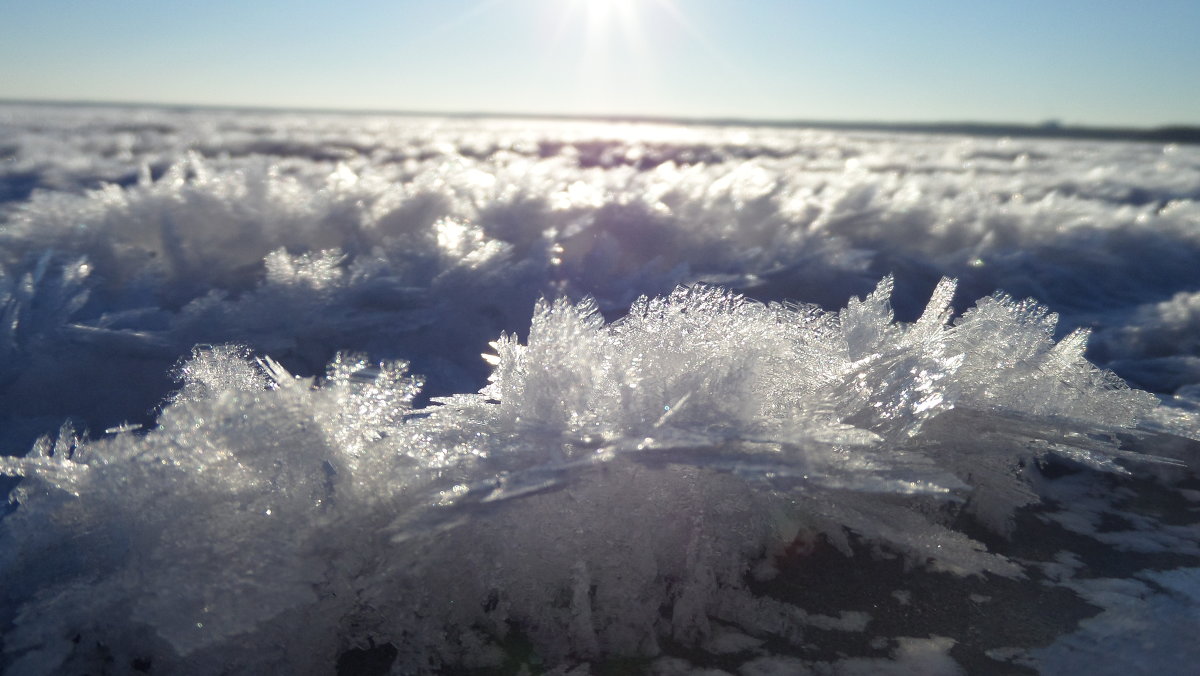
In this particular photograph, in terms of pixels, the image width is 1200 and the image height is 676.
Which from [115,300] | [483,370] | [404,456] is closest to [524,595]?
[404,456]

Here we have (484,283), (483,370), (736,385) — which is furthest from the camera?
(484,283)

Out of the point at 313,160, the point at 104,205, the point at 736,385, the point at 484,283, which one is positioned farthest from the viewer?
the point at 313,160

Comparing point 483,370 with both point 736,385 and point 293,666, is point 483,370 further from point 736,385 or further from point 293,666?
point 293,666

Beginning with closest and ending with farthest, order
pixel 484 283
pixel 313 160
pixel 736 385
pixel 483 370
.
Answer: pixel 736 385 → pixel 483 370 → pixel 484 283 → pixel 313 160

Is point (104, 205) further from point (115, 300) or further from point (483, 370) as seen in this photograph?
point (483, 370)

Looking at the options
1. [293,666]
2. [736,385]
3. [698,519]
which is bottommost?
[293,666]

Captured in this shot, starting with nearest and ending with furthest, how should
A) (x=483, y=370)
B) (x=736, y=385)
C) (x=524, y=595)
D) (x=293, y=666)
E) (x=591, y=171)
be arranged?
(x=293, y=666)
(x=524, y=595)
(x=736, y=385)
(x=483, y=370)
(x=591, y=171)

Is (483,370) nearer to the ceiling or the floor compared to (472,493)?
nearer to the floor

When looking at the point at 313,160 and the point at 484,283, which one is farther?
the point at 313,160

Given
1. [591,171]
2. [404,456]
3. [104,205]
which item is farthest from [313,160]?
[404,456]
